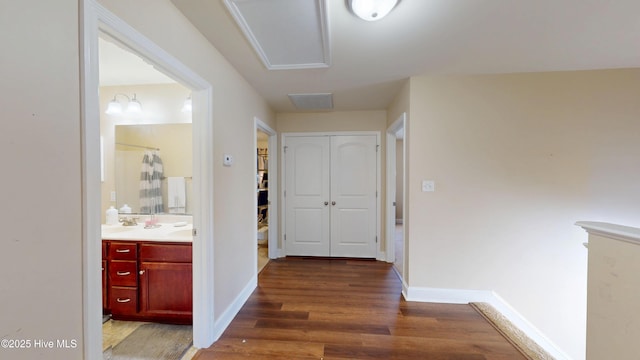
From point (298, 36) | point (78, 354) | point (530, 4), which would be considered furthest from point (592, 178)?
point (78, 354)

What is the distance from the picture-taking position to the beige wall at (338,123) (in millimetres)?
3609

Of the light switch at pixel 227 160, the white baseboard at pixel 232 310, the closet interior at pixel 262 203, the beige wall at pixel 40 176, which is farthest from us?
the closet interior at pixel 262 203

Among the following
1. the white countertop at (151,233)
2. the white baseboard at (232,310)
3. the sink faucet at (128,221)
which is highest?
the sink faucet at (128,221)

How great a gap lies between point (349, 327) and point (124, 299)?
1936 mm

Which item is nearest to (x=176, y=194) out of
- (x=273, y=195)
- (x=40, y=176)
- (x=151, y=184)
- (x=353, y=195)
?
(x=151, y=184)

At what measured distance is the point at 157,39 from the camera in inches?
50.1

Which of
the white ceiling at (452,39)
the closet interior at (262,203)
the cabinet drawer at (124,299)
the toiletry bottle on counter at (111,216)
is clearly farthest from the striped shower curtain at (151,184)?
the closet interior at (262,203)

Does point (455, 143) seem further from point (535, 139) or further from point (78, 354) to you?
point (78, 354)

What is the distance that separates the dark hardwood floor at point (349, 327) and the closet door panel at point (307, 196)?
91 cm

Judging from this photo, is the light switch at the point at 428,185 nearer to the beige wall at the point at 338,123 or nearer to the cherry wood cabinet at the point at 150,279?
the beige wall at the point at 338,123

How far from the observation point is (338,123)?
12.0 ft

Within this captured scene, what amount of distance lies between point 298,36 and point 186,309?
2.37 m

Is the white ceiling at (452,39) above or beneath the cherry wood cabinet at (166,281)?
above

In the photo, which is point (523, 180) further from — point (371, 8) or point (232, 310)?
point (232, 310)
